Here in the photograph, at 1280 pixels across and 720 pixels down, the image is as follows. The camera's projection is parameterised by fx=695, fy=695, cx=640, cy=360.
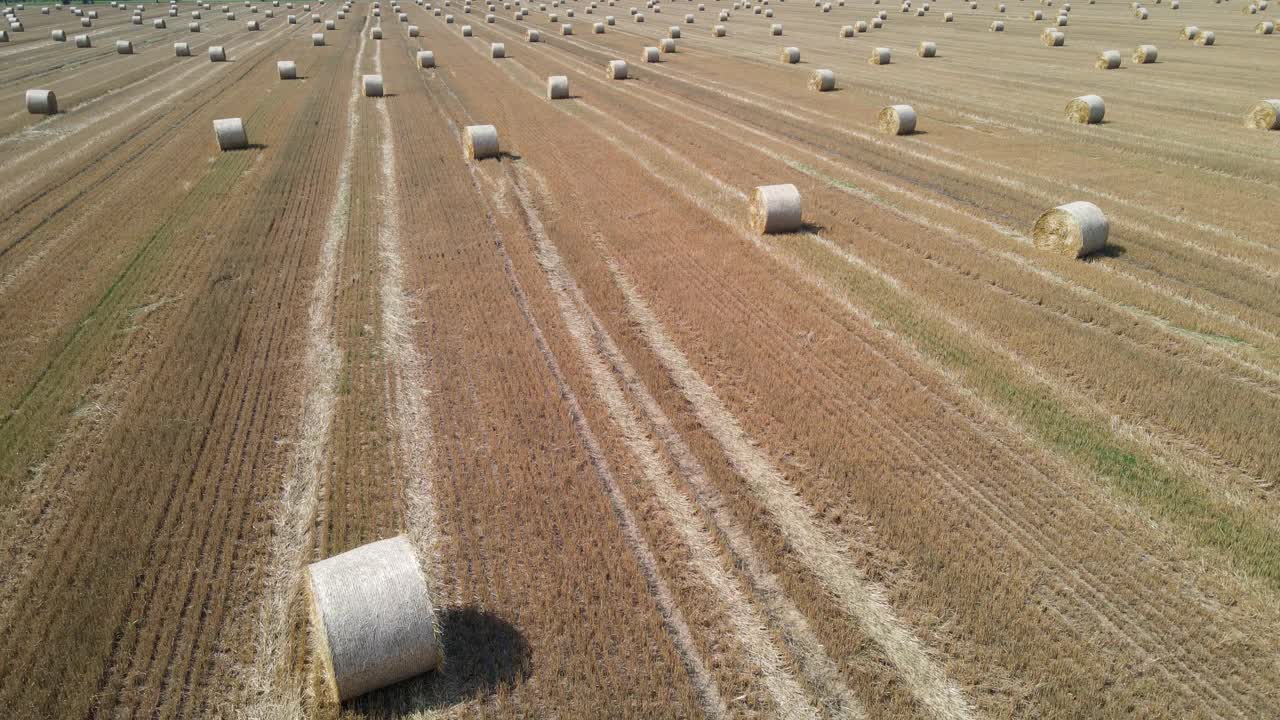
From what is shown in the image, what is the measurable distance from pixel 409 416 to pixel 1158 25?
64568 mm

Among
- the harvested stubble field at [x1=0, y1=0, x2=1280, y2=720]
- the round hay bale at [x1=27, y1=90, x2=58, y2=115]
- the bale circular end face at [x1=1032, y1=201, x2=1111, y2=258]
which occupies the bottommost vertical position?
the harvested stubble field at [x1=0, y1=0, x2=1280, y2=720]

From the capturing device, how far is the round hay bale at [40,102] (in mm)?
26781

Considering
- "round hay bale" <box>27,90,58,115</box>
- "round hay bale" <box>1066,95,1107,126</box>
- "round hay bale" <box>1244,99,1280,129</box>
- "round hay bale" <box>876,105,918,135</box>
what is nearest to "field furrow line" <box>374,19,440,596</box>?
"round hay bale" <box>876,105,918,135</box>

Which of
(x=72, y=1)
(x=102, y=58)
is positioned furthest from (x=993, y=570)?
(x=72, y=1)

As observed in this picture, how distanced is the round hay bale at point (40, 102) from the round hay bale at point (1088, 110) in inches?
1490

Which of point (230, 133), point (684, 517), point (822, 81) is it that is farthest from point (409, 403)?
point (822, 81)

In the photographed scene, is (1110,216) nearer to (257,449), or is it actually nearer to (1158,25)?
(257,449)

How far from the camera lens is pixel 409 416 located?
29.6 ft

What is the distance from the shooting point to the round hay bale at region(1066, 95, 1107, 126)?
912 inches

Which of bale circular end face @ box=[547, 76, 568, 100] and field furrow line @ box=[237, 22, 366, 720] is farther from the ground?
bale circular end face @ box=[547, 76, 568, 100]

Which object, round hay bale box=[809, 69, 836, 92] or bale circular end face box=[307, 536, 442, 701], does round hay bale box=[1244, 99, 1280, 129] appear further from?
bale circular end face box=[307, 536, 442, 701]

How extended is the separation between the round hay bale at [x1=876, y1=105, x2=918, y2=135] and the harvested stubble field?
2.06 metres

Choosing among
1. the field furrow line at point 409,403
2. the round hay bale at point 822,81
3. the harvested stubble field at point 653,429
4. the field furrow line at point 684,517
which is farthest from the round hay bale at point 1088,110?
the field furrow line at point 409,403

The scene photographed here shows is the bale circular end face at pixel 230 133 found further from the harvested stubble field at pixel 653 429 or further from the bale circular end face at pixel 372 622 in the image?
the bale circular end face at pixel 372 622
